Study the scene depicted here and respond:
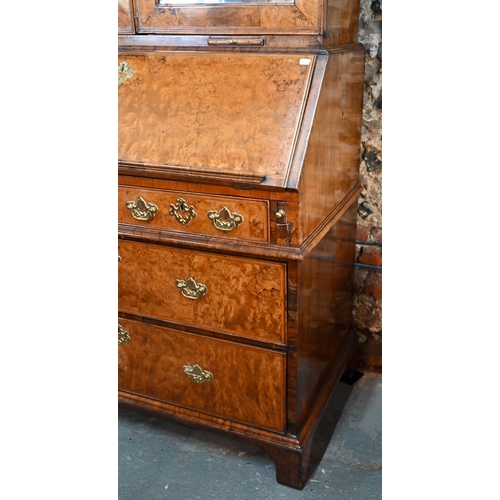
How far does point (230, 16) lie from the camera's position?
65.8 inches

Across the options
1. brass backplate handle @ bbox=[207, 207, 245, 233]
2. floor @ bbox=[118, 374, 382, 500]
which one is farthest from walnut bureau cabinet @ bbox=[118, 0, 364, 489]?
floor @ bbox=[118, 374, 382, 500]

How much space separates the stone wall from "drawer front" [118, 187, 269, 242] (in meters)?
0.80

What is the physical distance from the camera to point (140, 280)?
1.81 meters

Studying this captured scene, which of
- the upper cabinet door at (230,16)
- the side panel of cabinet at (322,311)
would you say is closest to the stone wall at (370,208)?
the side panel of cabinet at (322,311)

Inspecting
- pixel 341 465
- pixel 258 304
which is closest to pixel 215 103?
pixel 258 304

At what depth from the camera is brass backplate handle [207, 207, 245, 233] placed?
155 cm

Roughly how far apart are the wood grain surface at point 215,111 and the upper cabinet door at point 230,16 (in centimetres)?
8

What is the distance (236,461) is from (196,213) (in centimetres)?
91

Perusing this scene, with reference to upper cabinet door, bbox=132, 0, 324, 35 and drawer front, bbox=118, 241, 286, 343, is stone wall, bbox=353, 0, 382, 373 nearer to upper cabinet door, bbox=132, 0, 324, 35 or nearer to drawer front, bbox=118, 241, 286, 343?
upper cabinet door, bbox=132, 0, 324, 35

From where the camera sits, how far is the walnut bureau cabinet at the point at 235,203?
1.53 m

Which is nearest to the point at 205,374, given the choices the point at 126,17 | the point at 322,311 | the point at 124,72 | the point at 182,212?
the point at 322,311

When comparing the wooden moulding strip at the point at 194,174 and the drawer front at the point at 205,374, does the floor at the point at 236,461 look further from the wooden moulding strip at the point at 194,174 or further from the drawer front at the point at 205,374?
the wooden moulding strip at the point at 194,174

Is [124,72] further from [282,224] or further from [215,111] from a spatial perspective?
[282,224]

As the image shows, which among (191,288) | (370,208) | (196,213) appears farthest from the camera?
(370,208)
